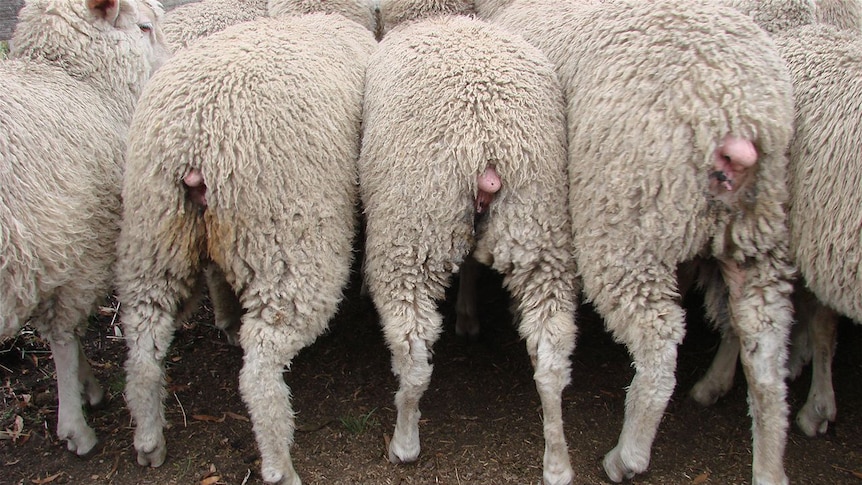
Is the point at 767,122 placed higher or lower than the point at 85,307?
higher

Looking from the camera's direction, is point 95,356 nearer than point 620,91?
No

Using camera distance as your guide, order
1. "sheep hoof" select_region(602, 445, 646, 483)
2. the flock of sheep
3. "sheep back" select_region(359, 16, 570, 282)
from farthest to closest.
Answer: "sheep hoof" select_region(602, 445, 646, 483) < "sheep back" select_region(359, 16, 570, 282) < the flock of sheep

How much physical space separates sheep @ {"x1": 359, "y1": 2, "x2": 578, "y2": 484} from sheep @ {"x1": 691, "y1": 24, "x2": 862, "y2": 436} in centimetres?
99

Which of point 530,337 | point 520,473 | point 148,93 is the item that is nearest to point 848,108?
point 530,337

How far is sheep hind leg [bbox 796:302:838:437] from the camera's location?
11.5 ft

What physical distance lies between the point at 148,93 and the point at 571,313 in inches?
82.6

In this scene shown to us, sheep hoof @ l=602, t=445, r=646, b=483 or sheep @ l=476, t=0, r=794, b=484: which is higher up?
sheep @ l=476, t=0, r=794, b=484

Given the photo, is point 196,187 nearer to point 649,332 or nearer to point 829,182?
point 649,332

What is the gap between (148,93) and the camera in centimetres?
319

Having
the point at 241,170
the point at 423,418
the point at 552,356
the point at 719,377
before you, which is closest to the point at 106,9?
the point at 241,170

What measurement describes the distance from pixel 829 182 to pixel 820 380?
1.15 m

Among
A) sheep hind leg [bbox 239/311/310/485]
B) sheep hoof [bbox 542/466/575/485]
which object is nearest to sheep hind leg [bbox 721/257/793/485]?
sheep hoof [bbox 542/466/575/485]

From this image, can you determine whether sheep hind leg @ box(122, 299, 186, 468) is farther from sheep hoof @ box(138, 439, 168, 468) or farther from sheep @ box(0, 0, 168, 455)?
sheep @ box(0, 0, 168, 455)

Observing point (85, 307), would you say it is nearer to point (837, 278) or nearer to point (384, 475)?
point (384, 475)
